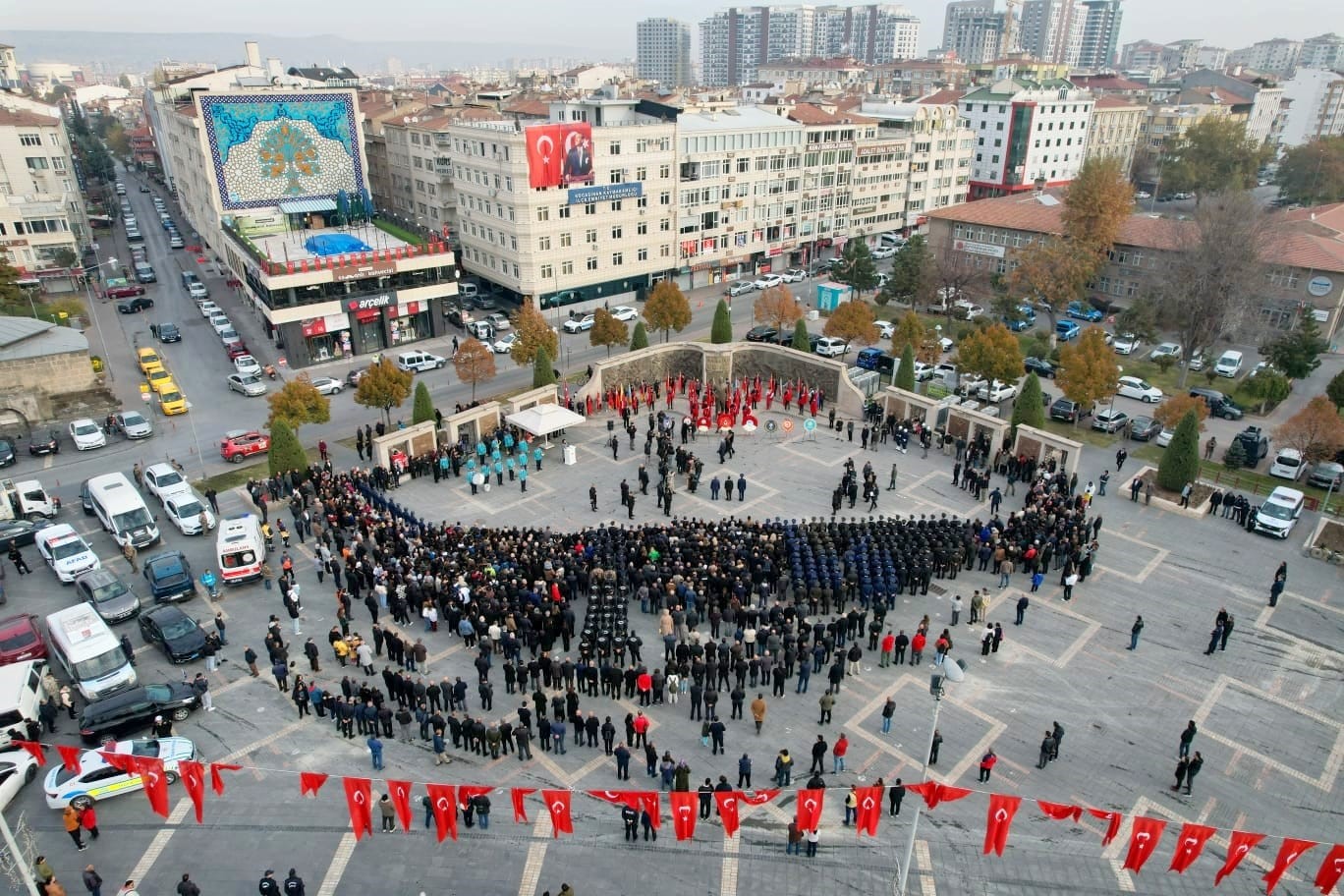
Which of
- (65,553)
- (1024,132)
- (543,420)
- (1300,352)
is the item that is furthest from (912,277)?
(65,553)

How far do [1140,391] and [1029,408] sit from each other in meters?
12.9

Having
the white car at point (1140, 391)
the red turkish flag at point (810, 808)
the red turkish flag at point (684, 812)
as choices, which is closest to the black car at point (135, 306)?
the red turkish flag at point (684, 812)

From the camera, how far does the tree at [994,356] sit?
39.3 meters

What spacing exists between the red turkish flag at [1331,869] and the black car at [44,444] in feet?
145

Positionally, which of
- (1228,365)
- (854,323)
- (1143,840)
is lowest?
(1228,365)

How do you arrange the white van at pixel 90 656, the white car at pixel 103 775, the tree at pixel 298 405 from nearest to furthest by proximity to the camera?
the white car at pixel 103 775, the white van at pixel 90 656, the tree at pixel 298 405

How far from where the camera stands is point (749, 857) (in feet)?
53.9

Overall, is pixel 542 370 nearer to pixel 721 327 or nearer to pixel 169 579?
pixel 721 327

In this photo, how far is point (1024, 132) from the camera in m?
84.7

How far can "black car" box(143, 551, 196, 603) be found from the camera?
24719 mm

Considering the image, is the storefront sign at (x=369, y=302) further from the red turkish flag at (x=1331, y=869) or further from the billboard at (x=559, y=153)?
the red turkish flag at (x=1331, y=869)

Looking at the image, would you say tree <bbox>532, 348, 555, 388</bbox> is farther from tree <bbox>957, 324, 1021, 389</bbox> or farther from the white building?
the white building

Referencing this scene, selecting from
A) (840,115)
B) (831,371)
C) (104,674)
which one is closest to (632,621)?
(104,674)

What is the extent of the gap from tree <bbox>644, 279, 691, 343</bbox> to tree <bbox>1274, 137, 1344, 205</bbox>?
7132cm
